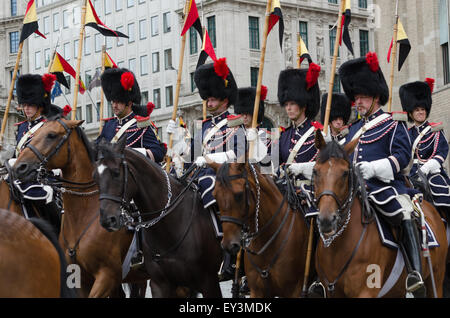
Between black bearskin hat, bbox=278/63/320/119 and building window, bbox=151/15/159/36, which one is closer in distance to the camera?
black bearskin hat, bbox=278/63/320/119

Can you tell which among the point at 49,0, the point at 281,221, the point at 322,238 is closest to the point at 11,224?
the point at 322,238

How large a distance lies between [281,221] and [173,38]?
51.2 meters

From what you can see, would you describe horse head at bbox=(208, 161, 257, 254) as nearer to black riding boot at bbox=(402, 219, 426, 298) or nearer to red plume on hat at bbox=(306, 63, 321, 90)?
black riding boot at bbox=(402, 219, 426, 298)

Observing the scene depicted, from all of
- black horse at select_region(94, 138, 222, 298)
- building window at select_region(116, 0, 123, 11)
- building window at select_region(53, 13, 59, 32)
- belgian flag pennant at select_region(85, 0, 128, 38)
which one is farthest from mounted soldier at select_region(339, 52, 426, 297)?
building window at select_region(53, 13, 59, 32)

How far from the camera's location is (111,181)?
30.1ft

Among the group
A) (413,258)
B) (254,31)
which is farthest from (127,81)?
(254,31)

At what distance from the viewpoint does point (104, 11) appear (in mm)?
65188

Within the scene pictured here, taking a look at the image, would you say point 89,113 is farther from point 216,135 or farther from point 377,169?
point 377,169

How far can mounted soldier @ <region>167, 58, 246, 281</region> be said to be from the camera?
10461 millimetres

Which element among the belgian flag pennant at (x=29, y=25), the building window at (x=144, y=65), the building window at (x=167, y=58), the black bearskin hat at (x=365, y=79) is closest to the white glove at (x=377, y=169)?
the black bearskin hat at (x=365, y=79)

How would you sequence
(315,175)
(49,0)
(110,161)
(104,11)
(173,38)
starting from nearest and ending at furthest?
1. (315,175)
2. (110,161)
3. (173,38)
4. (104,11)
5. (49,0)

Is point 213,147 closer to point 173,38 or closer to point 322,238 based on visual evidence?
point 322,238

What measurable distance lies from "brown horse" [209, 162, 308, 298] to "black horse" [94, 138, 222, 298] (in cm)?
63

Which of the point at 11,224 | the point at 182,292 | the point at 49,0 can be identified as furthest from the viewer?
the point at 49,0
